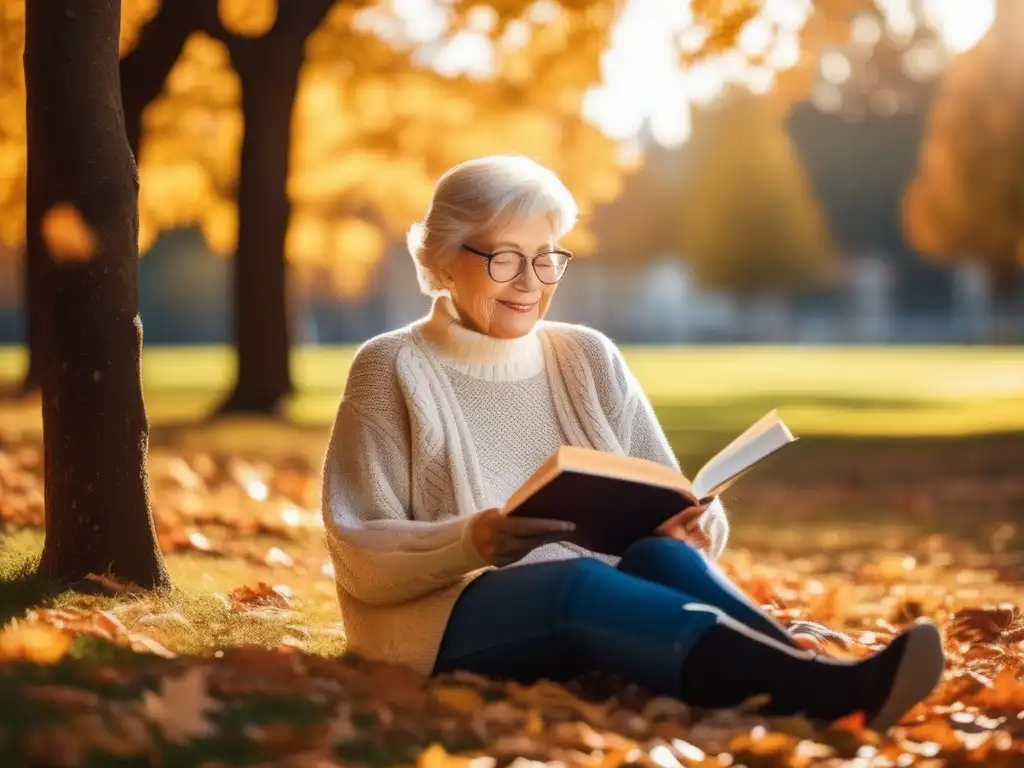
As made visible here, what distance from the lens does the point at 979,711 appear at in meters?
4.08

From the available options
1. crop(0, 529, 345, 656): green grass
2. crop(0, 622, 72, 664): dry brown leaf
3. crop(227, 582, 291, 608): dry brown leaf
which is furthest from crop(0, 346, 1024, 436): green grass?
crop(0, 622, 72, 664): dry brown leaf

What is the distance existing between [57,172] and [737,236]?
41965mm

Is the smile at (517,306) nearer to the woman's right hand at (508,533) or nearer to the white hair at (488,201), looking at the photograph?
the white hair at (488,201)

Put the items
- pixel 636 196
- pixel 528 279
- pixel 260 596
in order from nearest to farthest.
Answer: pixel 528 279, pixel 260 596, pixel 636 196

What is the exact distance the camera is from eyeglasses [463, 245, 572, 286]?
4078 mm

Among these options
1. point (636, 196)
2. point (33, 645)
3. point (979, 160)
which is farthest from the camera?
point (636, 196)

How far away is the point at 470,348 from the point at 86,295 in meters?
1.50

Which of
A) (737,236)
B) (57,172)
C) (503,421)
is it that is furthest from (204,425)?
(737,236)

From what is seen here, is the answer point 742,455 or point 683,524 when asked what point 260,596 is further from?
point 742,455

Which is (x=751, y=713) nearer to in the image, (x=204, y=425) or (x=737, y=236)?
(x=204, y=425)

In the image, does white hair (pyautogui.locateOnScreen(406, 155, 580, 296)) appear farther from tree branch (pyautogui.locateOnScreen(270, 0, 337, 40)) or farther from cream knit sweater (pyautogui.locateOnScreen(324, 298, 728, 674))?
tree branch (pyautogui.locateOnScreen(270, 0, 337, 40))

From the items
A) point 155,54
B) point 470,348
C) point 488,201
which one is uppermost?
point 155,54

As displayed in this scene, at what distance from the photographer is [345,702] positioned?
3.57m

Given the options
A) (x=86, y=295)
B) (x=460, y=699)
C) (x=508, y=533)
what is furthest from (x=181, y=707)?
(x=86, y=295)
